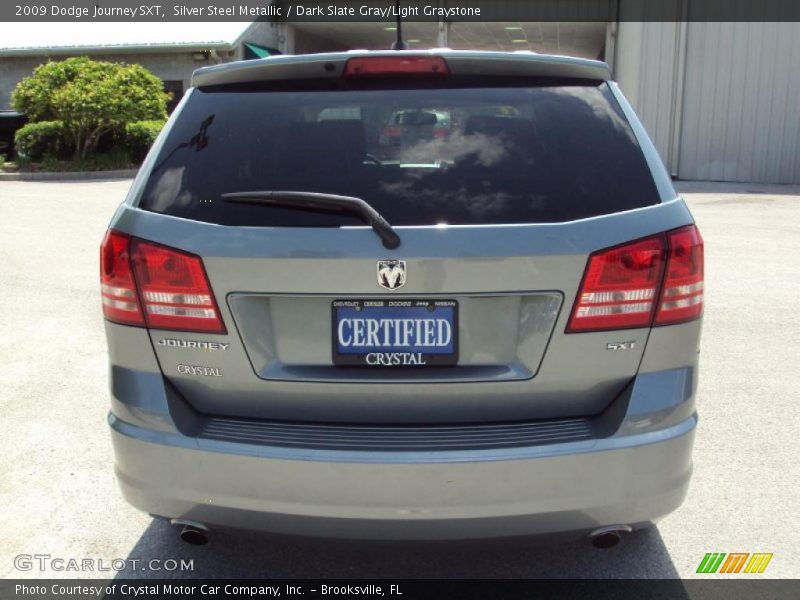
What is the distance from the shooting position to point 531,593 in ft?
9.80

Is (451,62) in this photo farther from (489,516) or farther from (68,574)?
(68,574)

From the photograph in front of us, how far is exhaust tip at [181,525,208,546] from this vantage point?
8.73ft

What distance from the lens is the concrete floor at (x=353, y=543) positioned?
125 inches

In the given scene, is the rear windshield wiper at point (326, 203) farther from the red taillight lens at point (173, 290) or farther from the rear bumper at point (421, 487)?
the rear bumper at point (421, 487)

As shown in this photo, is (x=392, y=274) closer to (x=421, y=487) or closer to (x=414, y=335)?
(x=414, y=335)

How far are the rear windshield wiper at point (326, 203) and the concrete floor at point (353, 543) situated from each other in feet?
2.98

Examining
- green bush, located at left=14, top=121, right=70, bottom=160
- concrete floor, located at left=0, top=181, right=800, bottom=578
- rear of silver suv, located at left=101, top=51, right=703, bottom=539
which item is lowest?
green bush, located at left=14, top=121, right=70, bottom=160

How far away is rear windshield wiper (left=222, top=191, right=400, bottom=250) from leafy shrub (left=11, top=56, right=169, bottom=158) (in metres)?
19.0

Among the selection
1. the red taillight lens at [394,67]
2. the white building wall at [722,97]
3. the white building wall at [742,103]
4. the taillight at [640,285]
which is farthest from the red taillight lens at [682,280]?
the white building wall at [742,103]

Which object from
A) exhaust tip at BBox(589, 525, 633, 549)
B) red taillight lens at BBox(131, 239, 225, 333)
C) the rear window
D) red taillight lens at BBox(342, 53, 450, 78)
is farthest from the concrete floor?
red taillight lens at BBox(342, 53, 450, 78)

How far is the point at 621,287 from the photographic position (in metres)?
2.50

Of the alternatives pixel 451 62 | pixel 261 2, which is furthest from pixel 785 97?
pixel 451 62

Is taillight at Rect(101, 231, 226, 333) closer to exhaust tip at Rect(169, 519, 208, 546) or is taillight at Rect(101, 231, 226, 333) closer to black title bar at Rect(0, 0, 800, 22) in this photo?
exhaust tip at Rect(169, 519, 208, 546)

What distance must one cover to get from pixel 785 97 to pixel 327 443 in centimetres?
2046
